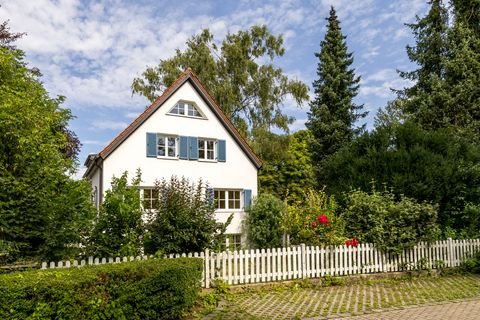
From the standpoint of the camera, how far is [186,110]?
853 inches

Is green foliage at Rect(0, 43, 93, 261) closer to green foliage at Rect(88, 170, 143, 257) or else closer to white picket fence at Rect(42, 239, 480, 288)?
green foliage at Rect(88, 170, 143, 257)

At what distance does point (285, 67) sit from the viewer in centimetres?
3058

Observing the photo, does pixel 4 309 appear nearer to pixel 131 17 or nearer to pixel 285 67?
pixel 131 17

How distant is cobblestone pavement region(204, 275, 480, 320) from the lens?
7857 millimetres

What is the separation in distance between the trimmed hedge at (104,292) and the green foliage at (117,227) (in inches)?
91.1

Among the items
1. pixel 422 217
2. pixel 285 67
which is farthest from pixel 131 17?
pixel 285 67

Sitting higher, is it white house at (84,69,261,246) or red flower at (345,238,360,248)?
white house at (84,69,261,246)

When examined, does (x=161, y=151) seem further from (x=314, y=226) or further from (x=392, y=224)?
(x=392, y=224)

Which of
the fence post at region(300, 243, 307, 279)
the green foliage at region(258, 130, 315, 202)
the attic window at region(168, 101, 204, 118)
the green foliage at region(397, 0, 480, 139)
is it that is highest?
the green foliage at region(397, 0, 480, 139)

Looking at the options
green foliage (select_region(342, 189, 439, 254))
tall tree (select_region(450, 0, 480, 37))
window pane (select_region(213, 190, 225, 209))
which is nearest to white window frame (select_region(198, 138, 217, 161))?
window pane (select_region(213, 190, 225, 209))

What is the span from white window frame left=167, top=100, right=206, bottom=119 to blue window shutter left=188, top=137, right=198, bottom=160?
122cm

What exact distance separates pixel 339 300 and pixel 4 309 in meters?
6.51

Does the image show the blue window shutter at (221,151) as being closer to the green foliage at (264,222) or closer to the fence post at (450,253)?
the green foliage at (264,222)

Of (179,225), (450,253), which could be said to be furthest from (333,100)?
(179,225)
